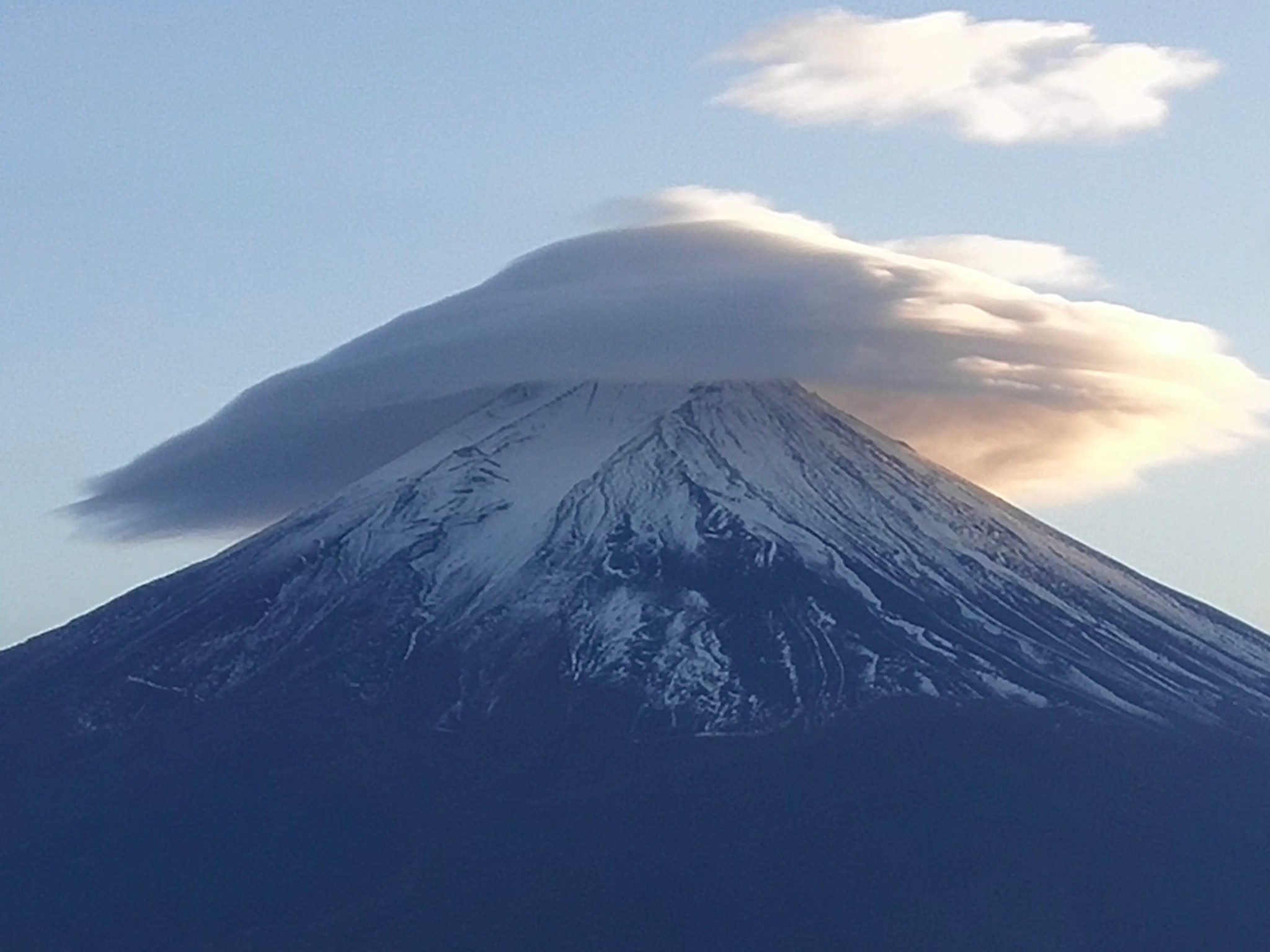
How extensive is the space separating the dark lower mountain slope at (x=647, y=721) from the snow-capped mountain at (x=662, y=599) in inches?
8.2

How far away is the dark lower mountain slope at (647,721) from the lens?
124188 mm

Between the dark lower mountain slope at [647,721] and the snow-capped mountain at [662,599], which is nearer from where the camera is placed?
the dark lower mountain slope at [647,721]

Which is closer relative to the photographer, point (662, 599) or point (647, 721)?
point (647, 721)

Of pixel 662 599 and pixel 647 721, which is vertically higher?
pixel 662 599

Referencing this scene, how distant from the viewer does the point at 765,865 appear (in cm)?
12606

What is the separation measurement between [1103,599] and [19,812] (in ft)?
173

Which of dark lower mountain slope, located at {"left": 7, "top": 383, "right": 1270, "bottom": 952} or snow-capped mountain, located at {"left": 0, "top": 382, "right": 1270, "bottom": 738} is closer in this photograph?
dark lower mountain slope, located at {"left": 7, "top": 383, "right": 1270, "bottom": 952}

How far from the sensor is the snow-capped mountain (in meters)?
139

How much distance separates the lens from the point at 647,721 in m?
136

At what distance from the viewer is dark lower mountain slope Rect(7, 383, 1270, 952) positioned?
12419 cm

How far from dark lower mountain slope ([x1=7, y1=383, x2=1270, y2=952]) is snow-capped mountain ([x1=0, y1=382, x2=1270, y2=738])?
21 cm

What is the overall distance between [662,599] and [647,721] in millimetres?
10755

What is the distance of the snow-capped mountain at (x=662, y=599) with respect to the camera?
139 metres

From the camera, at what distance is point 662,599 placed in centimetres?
14525
